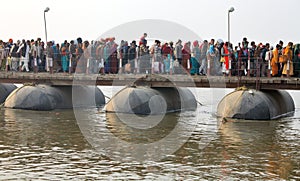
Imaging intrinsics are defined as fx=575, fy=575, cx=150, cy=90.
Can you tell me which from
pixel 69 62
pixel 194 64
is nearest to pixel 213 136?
pixel 194 64

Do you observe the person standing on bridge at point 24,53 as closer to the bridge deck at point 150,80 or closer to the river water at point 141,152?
the bridge deck at point 150,80

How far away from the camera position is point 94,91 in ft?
109

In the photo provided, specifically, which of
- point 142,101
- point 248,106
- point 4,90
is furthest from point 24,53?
point 248,106

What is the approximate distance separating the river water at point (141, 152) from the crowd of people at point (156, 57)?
102 inches

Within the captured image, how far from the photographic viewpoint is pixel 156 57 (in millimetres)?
27828

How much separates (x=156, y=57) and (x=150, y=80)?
1151 mm

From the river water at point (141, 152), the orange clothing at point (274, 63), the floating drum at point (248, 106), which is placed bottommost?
the river water at point (141, 152)

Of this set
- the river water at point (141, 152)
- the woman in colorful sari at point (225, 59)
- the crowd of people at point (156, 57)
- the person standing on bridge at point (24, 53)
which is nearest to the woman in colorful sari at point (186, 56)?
the crowd of people at point (156, 57)

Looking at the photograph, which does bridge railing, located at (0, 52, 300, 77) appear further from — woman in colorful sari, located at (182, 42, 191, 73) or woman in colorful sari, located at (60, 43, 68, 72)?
woman in colorful sari, located at (182, 42, 191, 73)

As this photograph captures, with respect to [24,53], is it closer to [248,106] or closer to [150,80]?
[150,80]

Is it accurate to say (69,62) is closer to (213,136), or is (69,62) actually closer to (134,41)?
(134,41)

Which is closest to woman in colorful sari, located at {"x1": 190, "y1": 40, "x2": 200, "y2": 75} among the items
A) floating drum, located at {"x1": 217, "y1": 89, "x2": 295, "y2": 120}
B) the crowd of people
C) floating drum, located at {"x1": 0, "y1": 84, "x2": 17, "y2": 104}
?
the crowd of people

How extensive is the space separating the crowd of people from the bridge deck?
1.66 feet

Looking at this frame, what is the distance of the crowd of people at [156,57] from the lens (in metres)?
25.7
